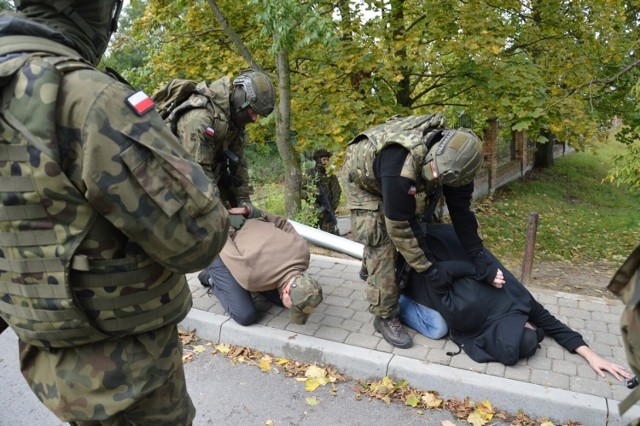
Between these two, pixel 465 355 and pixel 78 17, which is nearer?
pixel 78 17

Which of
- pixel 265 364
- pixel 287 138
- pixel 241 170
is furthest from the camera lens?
pixel 287 138

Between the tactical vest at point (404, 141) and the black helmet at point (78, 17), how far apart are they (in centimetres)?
199

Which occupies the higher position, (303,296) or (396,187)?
(396,187)

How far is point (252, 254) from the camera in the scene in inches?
143

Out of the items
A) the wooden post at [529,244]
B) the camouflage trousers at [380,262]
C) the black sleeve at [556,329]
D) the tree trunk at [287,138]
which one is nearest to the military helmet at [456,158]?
the camouflage trousers at [380,262]

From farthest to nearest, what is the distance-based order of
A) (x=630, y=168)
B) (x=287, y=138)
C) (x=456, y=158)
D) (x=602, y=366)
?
(x=287, y=138) < (x=630, y=168) < (x=602, y=366) < (x=456, y=158)

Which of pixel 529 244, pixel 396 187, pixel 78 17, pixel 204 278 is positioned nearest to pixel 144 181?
pixel 78 17

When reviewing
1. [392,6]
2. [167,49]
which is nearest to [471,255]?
[392,6]

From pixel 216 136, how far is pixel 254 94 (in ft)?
1.48

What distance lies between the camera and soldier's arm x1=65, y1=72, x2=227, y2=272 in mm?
1308

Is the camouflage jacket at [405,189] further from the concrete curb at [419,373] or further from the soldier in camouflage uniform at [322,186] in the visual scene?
the soldier in camouflage uniform at [322,186]

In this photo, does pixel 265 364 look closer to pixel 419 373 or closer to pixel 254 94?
pixel 419 373

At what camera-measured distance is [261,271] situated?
11.8 ft

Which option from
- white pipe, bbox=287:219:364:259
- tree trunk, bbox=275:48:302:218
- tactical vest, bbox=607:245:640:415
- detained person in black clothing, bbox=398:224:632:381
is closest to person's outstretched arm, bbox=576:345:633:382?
detained person in black clothing, bbox=398:224:632:381
